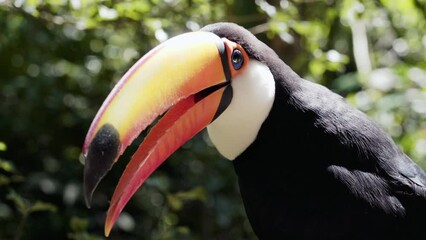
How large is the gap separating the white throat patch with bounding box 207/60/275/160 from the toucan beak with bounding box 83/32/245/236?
42 mm

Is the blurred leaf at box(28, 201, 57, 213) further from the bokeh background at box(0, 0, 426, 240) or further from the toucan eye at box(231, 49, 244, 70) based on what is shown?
the toucan eye at box(231, 49, 244, 70)

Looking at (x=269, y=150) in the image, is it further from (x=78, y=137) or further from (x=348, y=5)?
(x=78, y=137)

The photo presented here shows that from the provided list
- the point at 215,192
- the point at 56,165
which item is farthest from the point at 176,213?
the point at 56,165

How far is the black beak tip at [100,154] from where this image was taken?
9.18ft

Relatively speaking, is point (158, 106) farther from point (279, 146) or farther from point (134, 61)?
point (134, 61)

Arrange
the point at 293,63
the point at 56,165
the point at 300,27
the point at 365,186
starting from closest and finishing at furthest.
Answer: the point at 365,186 < the point at 300,27 < the point at 293,63 < the point at 56,165

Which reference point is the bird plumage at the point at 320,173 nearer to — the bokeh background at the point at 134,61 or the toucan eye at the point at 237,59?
the toucan eye at the point at 237,59

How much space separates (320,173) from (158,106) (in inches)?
23.1

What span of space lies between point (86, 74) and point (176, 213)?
1.02 m

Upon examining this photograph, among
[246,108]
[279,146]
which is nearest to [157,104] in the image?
[246,108]

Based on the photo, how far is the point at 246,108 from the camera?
3.17m

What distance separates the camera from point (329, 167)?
10.3ft

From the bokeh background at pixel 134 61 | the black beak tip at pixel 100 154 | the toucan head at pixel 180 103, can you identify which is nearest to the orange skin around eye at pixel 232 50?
the toucan head at pixel 180 103

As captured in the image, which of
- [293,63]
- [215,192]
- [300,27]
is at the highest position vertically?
[300,27]
